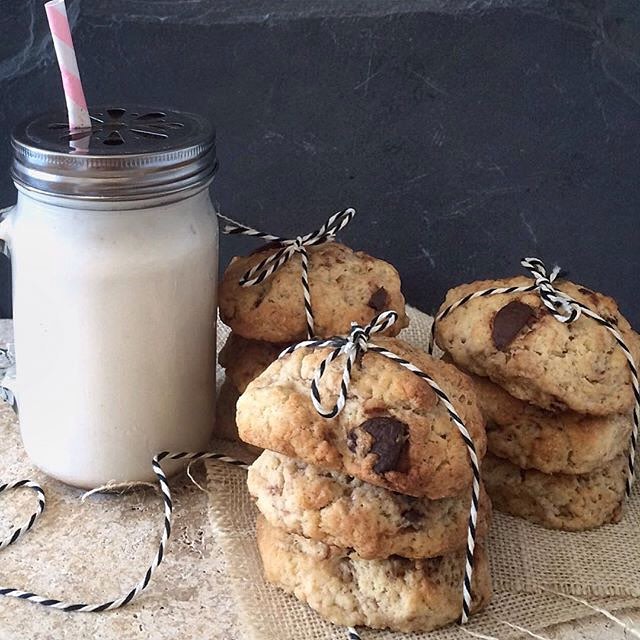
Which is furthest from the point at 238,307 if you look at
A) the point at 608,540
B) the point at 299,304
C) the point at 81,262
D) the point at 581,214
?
the point at 581,214

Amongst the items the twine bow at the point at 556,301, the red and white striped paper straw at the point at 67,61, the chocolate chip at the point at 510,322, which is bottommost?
the chocolate chip at the point at 510,322

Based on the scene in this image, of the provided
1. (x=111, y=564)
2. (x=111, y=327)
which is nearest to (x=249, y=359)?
(x=111, y=327)

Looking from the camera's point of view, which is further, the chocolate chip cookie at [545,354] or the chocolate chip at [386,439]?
the chocolate chip cookie at [545,354]

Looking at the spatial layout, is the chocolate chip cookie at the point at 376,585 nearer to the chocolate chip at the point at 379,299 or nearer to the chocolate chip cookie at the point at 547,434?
the chocolate chip cookie at the point at 547,434

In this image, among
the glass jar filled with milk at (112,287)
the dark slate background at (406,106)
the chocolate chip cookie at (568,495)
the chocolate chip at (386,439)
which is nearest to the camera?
the chocolate chip at (386,439)

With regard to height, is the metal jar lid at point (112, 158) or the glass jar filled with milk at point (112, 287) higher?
the metal jar lid at point (112, 158)

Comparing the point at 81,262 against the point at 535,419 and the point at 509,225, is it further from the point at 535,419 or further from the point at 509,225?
the point at 509,225

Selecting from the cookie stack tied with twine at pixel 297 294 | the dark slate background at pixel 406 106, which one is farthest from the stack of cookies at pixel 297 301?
the dark slate background at pixel 406 106
